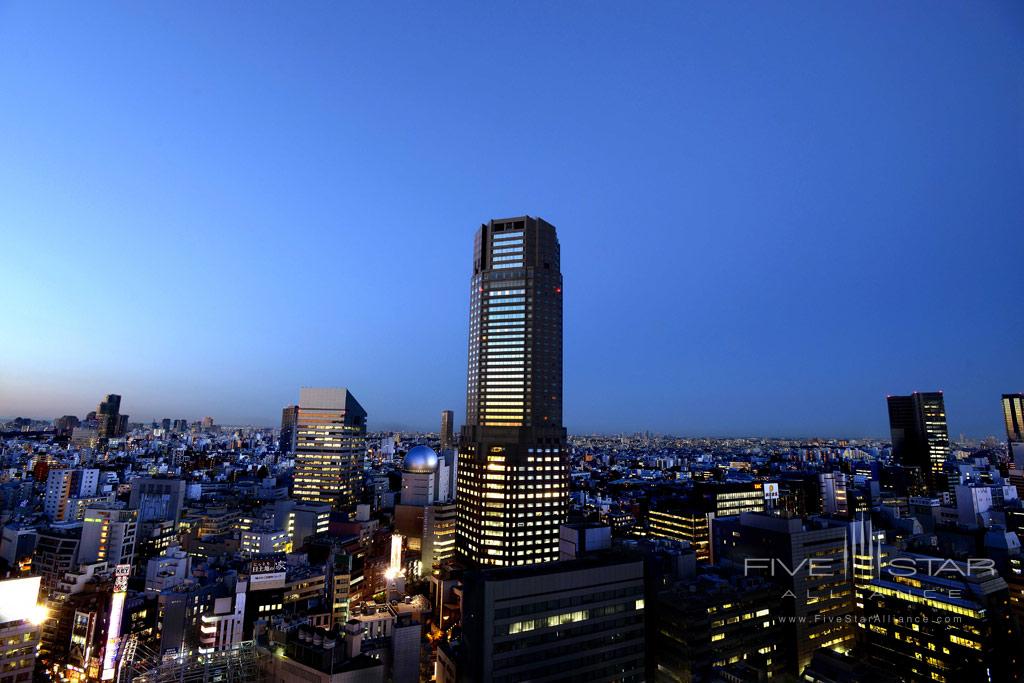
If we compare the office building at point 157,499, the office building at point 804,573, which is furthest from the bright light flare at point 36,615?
the office building at point 804,573

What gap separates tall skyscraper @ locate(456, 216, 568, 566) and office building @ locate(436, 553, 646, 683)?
161ft

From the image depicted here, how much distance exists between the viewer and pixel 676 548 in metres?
78.1

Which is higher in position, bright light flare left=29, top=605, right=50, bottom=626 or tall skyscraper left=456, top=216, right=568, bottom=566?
tall skyscraper left=456, top=216, right=568, bottom=566

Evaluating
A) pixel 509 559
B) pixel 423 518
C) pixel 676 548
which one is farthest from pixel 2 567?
pixel 676 548

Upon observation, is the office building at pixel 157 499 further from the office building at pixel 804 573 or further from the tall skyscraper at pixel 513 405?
the office building at pixel 804 573

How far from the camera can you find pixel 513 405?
11738 cm

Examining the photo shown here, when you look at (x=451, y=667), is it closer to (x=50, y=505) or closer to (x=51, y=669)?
(x=51, y=669)

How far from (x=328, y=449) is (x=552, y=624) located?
433 feet

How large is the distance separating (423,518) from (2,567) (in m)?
76.6

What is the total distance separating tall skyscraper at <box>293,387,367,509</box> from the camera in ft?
544

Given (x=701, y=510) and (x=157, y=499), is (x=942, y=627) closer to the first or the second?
(x=701, y=510)

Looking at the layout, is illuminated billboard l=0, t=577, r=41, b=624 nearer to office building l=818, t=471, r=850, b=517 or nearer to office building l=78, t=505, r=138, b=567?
office building l=78, t=505, r=138, b=567

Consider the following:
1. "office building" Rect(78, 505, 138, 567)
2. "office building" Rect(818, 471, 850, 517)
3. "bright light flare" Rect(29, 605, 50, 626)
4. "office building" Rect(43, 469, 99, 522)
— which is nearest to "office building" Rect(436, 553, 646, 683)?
"bright light flare" Rect(29, 605, 50, 626)

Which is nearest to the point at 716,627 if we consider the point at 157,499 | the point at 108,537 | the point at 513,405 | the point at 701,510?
the point at 513,405
